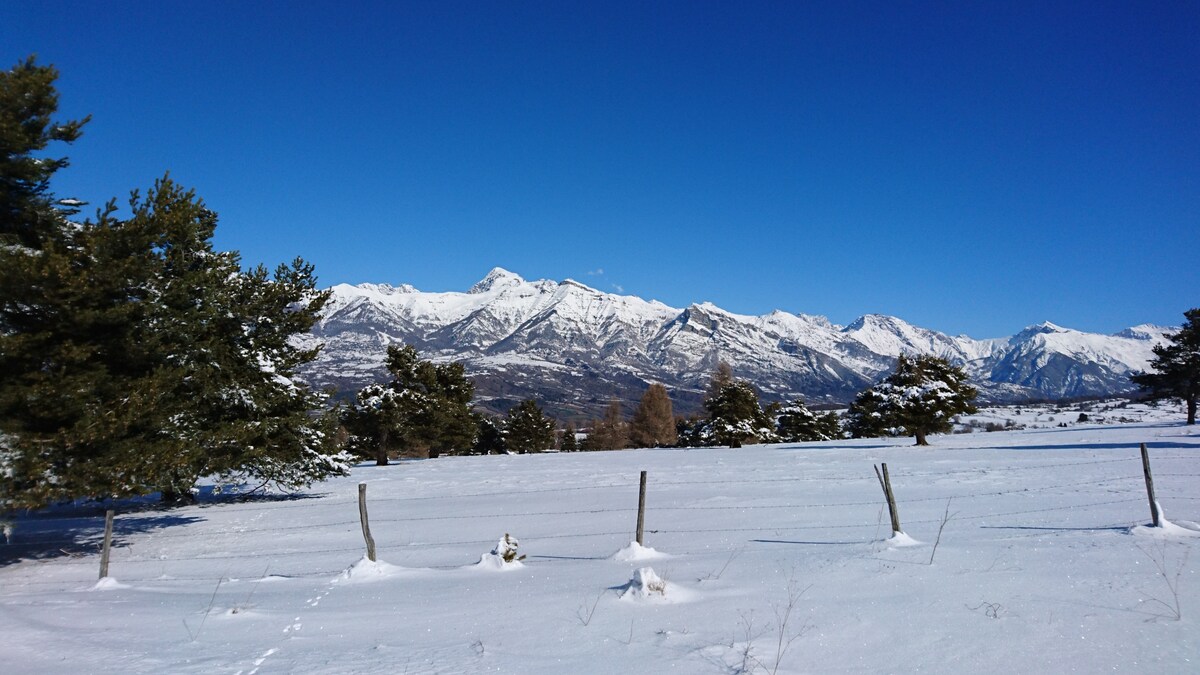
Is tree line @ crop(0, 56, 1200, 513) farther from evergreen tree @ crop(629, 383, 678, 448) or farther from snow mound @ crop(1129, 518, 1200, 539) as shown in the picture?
evergreen tree @ crop(629, 383, 678, 448)

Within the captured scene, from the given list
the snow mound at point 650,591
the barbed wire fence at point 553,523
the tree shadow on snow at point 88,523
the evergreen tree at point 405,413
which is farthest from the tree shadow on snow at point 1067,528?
the evergreen tree at point 405,413

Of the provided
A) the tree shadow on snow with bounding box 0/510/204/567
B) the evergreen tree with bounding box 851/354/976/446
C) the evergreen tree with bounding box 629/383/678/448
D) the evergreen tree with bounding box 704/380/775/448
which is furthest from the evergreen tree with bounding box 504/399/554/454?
the tree shadow on snow with bounding box 0/510/204/567

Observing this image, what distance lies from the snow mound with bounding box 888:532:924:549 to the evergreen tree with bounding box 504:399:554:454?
56.5 m

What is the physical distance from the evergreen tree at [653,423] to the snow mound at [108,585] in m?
73.5

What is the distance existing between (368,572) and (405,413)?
97.6ft

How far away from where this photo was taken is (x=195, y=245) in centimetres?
1717

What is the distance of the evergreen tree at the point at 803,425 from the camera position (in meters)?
69.0

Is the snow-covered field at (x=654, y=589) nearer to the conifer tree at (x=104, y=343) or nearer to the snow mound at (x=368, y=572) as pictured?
the snow mound at (x=368, y=572)

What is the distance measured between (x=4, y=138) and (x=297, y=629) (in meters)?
12.9

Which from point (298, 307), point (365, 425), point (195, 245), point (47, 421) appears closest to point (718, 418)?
point (365, 425)

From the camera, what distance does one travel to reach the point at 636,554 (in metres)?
11.6

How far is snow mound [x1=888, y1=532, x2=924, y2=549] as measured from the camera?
35.3 feet

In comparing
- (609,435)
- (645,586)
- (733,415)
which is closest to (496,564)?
(645,586)

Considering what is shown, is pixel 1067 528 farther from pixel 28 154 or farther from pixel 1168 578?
pixel 28 154
